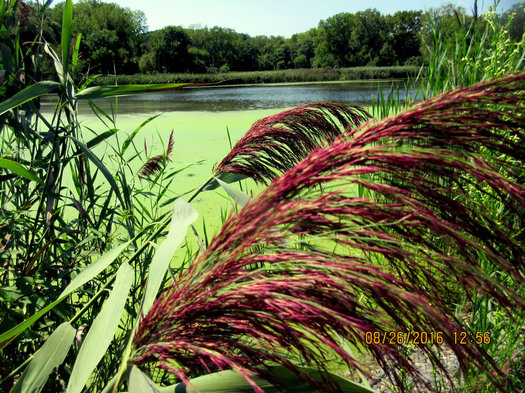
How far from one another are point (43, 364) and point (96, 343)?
10cm

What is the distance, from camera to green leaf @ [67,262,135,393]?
0.42 meters

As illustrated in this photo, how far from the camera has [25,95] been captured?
0.64 metres

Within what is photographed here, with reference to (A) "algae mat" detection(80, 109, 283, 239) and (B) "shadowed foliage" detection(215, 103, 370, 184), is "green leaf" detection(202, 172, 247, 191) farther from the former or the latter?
(A) "algae mat" detection(80, 109, 283, 239)

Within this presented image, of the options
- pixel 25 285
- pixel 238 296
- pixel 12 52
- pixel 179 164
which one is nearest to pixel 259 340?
pixel 238 296

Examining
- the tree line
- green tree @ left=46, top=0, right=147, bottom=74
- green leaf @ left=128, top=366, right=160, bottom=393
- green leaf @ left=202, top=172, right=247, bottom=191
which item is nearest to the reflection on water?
green leaf @ left=202, top=172, right=247, bottom=191

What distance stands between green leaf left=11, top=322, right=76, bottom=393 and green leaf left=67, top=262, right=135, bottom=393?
0.06 m

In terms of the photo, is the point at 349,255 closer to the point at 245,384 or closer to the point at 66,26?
the point at 245,384

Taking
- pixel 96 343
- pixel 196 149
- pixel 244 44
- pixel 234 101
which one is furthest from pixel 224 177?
pixel 244 44

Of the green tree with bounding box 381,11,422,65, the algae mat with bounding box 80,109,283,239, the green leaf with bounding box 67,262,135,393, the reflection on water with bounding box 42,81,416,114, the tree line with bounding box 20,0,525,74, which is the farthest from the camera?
the green tree with bounding box 381,11,422,65

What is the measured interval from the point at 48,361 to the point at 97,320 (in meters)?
0.10

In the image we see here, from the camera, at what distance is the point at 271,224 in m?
0.32

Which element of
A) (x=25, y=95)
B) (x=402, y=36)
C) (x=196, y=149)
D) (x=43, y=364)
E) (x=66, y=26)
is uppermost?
(x=402, y=36)

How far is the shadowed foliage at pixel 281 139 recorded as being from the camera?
2.60 ft

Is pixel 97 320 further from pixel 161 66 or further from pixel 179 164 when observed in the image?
pixel 161 66
